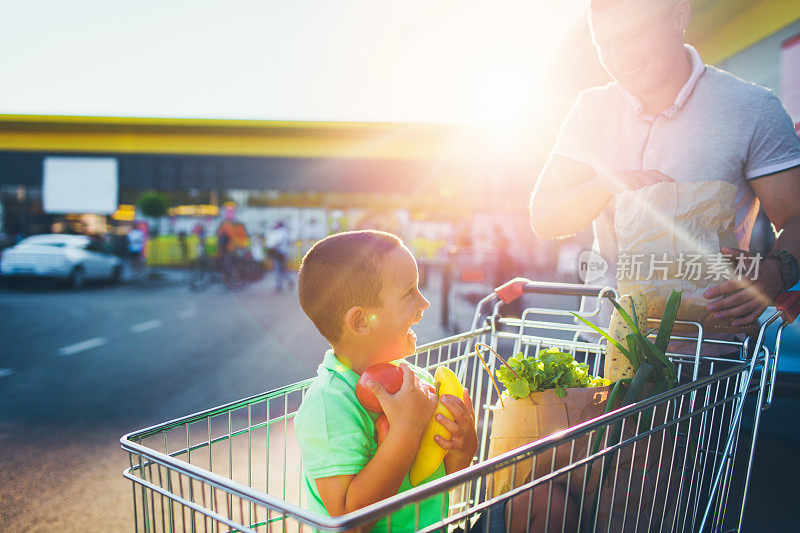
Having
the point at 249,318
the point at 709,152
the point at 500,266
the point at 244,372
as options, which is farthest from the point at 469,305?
the point at 709,152

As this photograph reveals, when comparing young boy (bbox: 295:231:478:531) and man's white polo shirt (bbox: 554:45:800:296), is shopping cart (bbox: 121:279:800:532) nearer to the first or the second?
young boy (bbox: 295:231:478:531)

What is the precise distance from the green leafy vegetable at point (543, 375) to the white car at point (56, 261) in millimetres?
16854

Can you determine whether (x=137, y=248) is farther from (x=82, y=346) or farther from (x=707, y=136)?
(x=707, y=136)

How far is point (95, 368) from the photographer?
6.43 metres

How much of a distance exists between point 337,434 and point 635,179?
3.92ft

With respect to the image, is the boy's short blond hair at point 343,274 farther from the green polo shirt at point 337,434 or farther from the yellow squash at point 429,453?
the yellow squash at point 429,453

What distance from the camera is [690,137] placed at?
1.89 meters

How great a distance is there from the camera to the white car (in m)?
15.5

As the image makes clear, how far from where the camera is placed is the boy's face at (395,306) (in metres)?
1.38

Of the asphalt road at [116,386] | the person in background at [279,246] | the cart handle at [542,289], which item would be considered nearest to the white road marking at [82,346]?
the asphalt road at [116,386]

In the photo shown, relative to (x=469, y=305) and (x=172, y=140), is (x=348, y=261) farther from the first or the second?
(x=172, y=140)

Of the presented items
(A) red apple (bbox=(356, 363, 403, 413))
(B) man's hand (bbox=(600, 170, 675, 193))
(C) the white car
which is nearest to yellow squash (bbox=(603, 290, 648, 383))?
(B) man's hand (bbox=(600, 170, 675, 193))

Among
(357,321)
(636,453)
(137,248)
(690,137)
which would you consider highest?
(690,137)

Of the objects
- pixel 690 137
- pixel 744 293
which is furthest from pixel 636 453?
pixel 690 137
